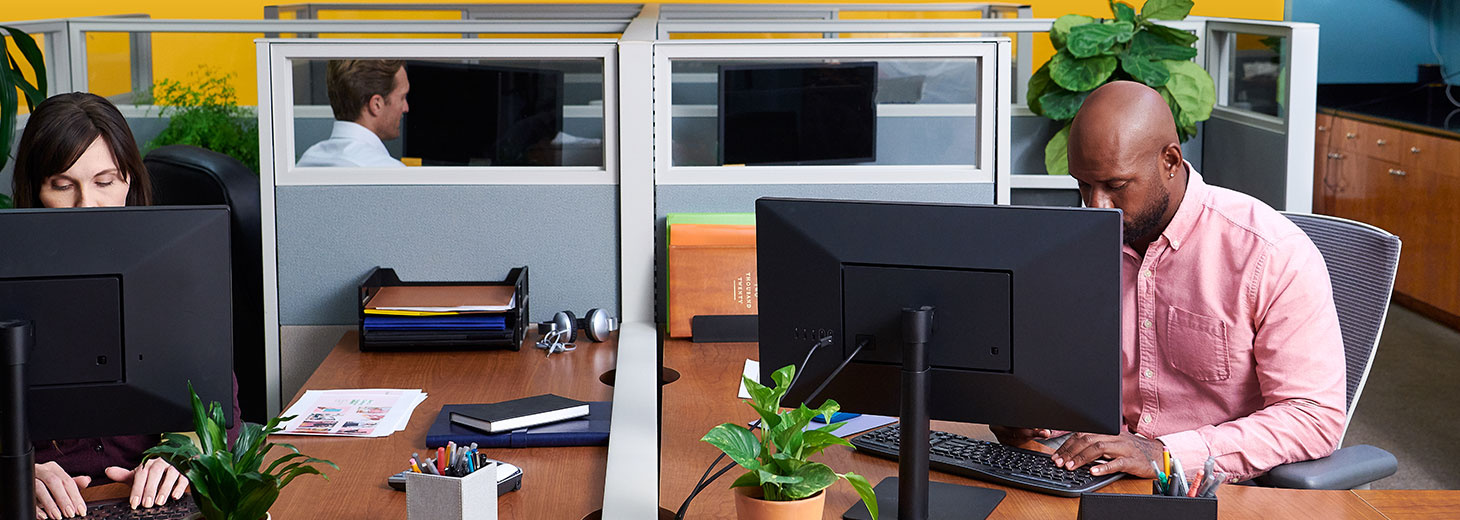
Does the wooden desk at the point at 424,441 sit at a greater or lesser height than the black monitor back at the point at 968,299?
lesser

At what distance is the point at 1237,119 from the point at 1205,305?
181 cm

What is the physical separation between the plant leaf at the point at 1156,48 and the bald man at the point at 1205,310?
1538 mm

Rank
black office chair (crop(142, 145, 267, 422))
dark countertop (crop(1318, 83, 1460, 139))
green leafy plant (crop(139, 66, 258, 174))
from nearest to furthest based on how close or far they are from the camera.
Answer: black office chair (crop(142, 145, 267, 422)) < green leafy plant (crop(139, 66, 258, 174)) < dark countertop (crop(1318, 83, 1460, 139))

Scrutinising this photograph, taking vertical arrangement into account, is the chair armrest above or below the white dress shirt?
below

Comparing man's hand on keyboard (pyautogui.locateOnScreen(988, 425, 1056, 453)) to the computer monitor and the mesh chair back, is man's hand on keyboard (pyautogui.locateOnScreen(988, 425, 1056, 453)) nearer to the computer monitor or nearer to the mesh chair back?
the computer monitor

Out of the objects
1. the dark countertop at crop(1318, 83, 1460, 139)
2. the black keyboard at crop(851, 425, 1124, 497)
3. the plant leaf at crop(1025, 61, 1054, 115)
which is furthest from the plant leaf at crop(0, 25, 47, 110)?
the dark countertop at crop(1318, 83, 1460, 139)

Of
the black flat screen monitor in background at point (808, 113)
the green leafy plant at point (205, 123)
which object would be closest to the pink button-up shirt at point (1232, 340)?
the black flat screen monitor in background at point (808, 113)

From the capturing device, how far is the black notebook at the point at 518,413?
1.71 metres

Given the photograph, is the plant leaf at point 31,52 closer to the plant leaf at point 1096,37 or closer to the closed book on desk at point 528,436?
the closed book on desk at point 528,436

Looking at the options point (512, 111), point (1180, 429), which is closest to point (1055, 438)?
point (1180, 429)

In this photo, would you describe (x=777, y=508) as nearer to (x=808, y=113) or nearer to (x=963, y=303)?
(x=963, y=303)

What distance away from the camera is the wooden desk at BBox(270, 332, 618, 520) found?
1463 millimetres

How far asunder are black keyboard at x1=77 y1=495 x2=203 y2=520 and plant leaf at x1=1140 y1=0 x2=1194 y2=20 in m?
2.67

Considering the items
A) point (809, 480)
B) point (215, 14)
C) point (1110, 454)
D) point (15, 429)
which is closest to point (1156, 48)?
point (1110, 454)
